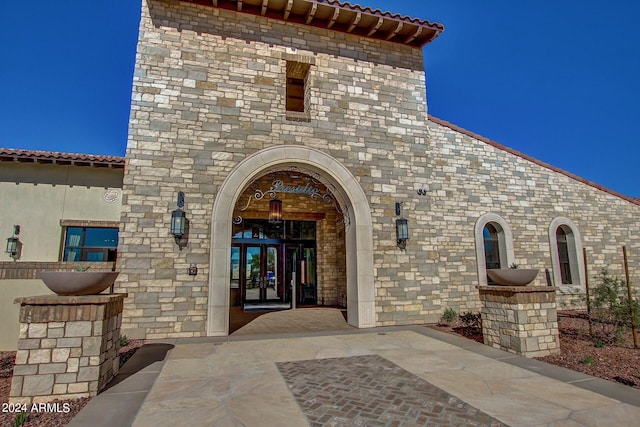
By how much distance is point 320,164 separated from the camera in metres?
8.20

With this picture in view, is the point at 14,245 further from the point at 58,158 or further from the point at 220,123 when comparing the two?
the point at 220,123

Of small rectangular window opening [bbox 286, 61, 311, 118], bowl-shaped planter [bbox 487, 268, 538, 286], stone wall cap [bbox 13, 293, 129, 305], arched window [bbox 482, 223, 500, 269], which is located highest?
small rectangular window opening [bbox 286, 61, 311, 118]

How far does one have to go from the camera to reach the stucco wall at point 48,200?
28.0ft

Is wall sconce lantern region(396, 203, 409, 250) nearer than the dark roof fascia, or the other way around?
wall sconce lantern region(396, 203, 409, 250)

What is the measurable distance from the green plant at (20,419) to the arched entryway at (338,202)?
3.78 m

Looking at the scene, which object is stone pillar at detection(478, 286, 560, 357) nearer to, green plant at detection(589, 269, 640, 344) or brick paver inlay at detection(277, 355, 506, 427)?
green plant at detection(589, 269, 640, 344)

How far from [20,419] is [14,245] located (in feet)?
23.8

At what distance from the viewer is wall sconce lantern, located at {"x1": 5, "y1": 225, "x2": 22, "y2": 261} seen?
8.34 metres

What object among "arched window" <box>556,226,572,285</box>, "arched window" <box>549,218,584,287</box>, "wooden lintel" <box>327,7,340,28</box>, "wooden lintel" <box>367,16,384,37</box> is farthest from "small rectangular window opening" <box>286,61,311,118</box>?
"arched window" <box>556,226,572,285</box>

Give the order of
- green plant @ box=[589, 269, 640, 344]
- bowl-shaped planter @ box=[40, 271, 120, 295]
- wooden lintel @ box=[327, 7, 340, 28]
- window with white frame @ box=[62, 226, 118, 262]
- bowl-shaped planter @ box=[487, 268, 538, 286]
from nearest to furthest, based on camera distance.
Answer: bowl-shaped planter @ box=[40, 271, 120, 295] < bowl-shaped planter @ box=[487, 268, 538, 286] < green plant @ box=[589, 269, 640, 344] < wooden lintel @ box=[327, 7, 340, 28] < window with white frame @ box=[62, 226, 118, 262]

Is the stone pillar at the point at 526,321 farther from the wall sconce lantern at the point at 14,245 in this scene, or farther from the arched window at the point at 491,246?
the wall sconce lantern at the point at 14,245

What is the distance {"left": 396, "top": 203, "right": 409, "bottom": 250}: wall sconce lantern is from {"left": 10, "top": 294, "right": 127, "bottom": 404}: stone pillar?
6320 millimetres

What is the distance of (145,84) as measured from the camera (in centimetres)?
739

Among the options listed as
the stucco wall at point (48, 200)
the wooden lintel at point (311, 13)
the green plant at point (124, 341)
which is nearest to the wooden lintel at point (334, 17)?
the wooden lintel at point (311, 13)
